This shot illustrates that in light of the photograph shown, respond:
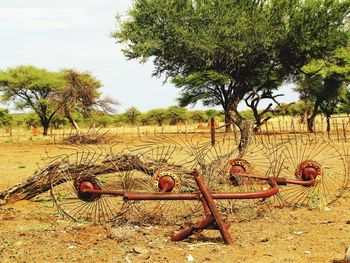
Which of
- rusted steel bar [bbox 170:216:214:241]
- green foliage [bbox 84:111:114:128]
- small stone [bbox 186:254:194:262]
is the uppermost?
green foliage [bbox 84:111:114:128]

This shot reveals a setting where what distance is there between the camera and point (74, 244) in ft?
19.2

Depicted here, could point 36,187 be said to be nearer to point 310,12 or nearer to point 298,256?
point 298,256

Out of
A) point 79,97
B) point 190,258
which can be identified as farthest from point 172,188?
point 79,97

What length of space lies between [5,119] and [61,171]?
61270 mm

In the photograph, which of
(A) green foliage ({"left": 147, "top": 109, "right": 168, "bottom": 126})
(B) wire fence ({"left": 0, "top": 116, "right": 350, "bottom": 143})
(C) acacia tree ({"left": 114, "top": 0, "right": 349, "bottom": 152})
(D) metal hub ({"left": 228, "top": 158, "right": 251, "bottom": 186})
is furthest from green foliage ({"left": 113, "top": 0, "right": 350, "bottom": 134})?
(A) green foliage ({"left": 147, "top": 109, "right": 168, "bottom": 126})

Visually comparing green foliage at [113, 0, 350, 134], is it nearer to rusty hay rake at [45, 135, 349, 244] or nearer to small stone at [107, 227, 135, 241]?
rusty hay rake at [45, 135, 349, 244]

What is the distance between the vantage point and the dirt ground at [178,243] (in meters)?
5.30

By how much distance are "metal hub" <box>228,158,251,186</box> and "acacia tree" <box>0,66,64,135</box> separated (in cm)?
3905

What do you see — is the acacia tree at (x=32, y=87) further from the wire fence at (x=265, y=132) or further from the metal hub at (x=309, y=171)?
the metal hub at (x=309, y=171)

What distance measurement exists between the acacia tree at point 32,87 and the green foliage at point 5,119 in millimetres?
16160

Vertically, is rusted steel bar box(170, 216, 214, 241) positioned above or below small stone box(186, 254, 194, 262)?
above

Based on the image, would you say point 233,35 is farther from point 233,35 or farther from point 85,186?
point 85,186

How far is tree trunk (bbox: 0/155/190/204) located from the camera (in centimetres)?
735

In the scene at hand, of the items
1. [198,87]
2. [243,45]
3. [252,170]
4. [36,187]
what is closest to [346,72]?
[198,87]
